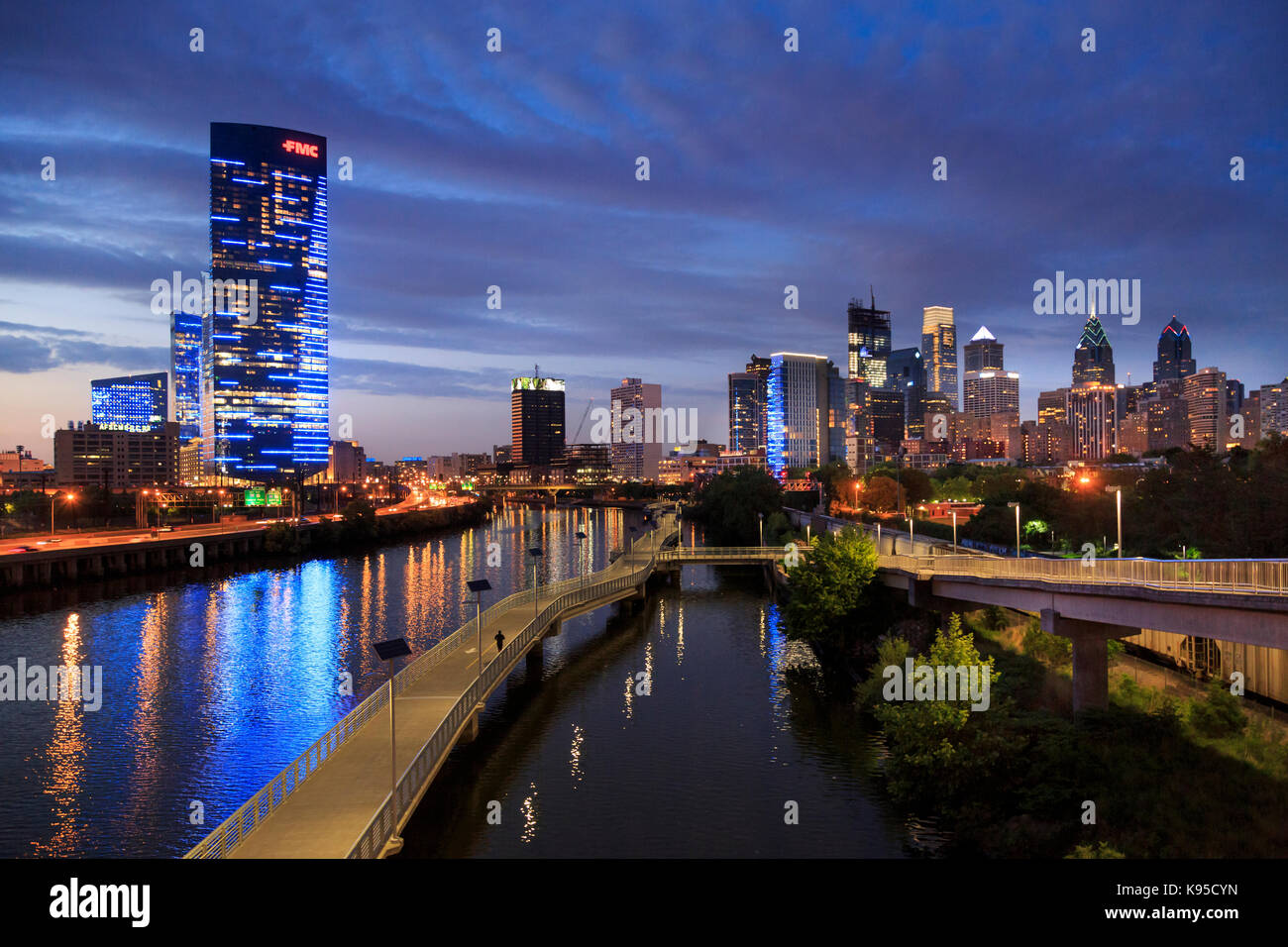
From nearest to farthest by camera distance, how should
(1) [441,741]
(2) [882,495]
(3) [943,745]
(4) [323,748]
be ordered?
(3) [943,745], (1) [441,741], (4) [323,748], (2) [882,495]

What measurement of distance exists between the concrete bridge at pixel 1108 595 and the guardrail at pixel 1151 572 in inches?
1.0

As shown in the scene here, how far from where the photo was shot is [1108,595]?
84.3ft

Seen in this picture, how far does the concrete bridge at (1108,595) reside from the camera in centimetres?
2017

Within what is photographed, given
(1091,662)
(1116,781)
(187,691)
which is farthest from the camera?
(187,691)

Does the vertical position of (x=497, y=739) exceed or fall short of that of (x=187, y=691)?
it falls short

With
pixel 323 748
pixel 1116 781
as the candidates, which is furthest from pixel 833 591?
pixel 323 748

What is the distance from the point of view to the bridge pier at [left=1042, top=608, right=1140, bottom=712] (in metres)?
26.9

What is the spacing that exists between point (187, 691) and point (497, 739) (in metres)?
16.6

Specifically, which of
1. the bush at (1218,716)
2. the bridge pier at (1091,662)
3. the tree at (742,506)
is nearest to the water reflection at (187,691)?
the bridge pier at (1091,662)

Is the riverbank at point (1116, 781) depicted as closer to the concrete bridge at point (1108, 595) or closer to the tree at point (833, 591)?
the concrete bridge at point (1108, 595)

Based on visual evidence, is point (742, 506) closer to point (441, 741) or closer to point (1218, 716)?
point (1218, 716)

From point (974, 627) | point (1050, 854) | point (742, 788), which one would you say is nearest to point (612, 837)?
point (742, 788)

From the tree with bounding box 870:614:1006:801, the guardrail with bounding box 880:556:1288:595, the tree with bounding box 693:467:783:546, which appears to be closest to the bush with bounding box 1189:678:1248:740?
the guardrail with bounding box 880:556:1288:595

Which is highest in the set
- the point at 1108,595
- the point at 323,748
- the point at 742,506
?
the point at 1108,595
